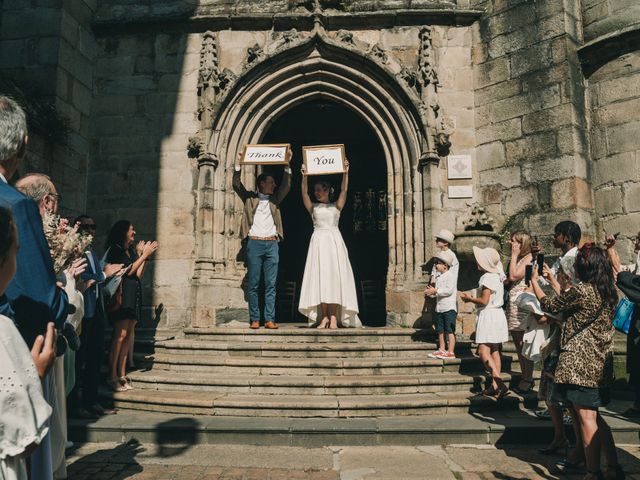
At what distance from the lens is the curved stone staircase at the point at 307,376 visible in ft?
16.4

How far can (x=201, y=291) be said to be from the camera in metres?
7.81

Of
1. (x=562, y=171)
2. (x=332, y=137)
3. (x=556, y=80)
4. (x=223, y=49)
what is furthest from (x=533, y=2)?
(x=332, y=137)

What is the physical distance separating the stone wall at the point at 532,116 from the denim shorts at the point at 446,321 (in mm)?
2351

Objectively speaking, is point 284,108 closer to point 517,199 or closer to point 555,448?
point 517,199

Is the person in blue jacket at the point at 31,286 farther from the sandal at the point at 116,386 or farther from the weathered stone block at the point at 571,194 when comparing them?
the weathered stone block at the point at 571,194

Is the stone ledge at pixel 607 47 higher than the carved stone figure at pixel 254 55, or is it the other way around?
the carved stone figure at pixel 254 55

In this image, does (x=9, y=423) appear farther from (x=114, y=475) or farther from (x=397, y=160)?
(x=397, y=160)

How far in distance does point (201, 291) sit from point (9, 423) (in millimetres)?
6303

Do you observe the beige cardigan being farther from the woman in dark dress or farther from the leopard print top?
the leopard print top

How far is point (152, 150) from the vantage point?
841 centimetres

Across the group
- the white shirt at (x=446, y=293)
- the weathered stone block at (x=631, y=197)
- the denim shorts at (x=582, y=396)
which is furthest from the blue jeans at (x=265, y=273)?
the weathered stone block at (x=631, y=197)

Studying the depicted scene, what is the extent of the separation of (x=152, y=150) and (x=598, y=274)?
6.78 metres

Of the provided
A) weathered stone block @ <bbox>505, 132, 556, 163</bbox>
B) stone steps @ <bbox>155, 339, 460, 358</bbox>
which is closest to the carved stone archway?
weathered stone block @ <bbox>505, 132, 556, 163</bbox>

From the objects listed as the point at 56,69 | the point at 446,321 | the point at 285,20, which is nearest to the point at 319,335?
the point at 446,321
